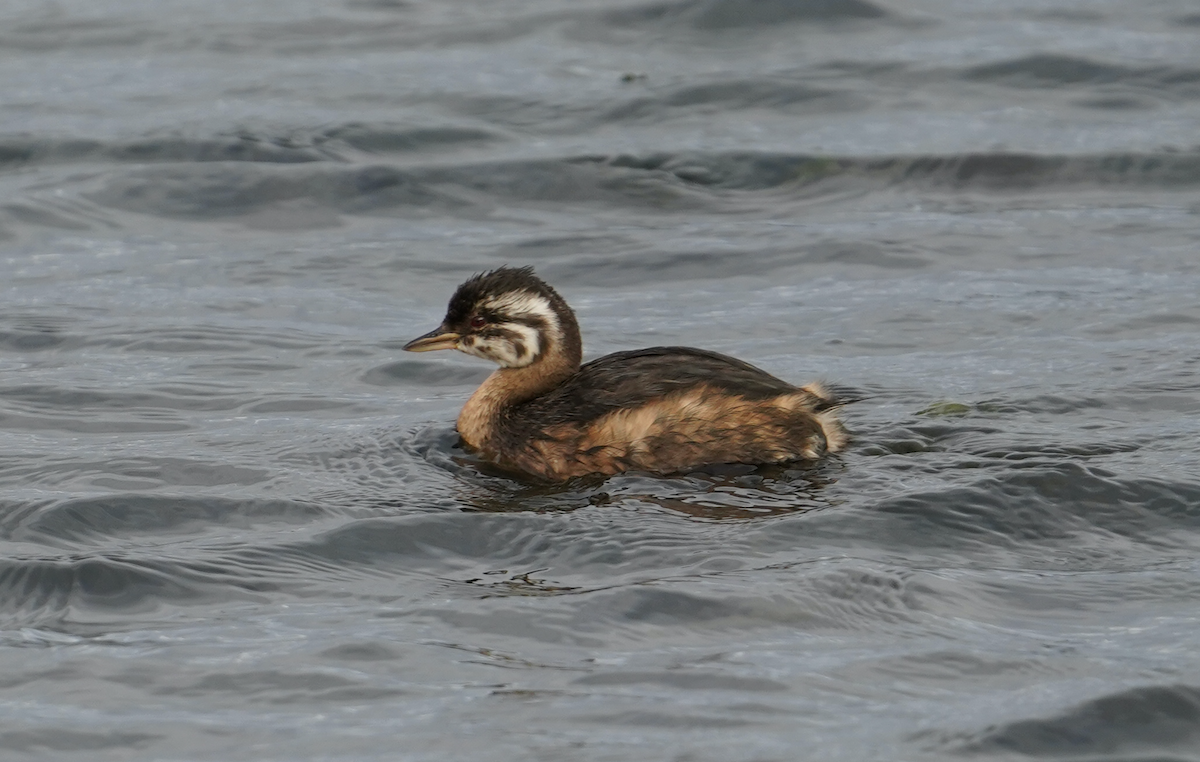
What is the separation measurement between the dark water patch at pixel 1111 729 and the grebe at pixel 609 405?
8.09ft

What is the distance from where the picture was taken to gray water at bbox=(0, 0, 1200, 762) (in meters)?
5.87

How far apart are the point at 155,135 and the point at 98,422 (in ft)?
17.7

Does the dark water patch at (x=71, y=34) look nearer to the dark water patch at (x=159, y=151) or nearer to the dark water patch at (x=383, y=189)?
the dark water patch at (x=159, y=151)

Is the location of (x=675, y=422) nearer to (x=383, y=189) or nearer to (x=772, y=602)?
(x=772, y=602)

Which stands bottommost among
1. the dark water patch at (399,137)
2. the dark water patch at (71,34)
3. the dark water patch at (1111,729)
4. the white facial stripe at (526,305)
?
the dark water patch at (1111,729)

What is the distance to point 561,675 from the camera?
5.97m

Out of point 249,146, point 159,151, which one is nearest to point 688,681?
point 249,146

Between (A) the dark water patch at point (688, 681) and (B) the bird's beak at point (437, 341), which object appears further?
(B) the bird's beak at point (437, 341)

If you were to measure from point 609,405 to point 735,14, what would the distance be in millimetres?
9110

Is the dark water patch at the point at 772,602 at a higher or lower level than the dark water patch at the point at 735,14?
lower

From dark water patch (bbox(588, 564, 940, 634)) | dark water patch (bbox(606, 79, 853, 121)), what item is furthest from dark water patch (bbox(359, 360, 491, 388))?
dark water patch (bbox(606, 79, 853, 121))

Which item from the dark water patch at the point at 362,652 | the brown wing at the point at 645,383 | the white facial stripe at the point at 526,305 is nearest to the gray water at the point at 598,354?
the dark water patch at the point at 362,652

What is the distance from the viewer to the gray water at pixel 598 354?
587cm

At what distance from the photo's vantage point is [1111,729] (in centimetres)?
559
